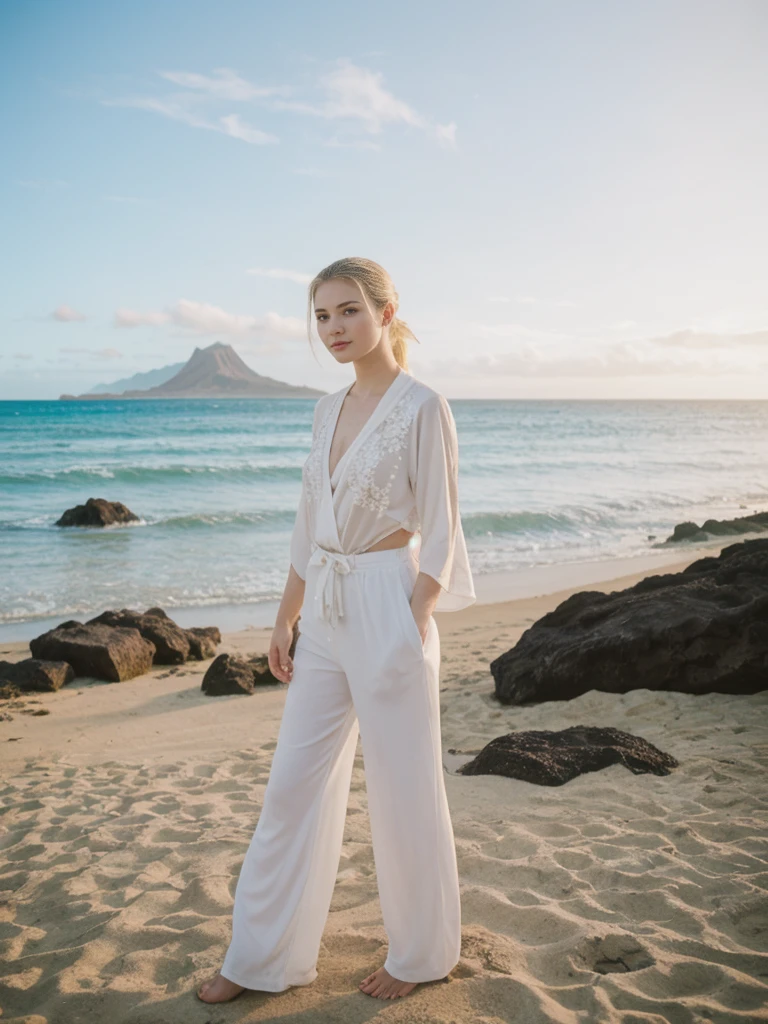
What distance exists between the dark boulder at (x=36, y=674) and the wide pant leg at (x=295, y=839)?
4.72 metres

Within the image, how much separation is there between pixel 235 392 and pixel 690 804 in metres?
94.5

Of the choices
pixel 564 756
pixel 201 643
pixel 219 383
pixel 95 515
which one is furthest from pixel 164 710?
pixel 219 383

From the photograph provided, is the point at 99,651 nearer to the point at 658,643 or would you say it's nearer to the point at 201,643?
the point at 201,643

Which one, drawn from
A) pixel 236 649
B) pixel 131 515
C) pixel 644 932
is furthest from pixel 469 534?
pixel 644 932

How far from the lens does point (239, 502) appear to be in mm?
20312

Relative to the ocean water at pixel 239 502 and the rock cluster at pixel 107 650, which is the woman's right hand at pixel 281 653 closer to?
the rock cluster at pixel 107 650

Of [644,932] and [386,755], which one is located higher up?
[386,755]

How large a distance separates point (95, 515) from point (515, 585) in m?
9.10

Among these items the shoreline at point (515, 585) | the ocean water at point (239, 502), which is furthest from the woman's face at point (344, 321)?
the ocean water at point (239, 502)

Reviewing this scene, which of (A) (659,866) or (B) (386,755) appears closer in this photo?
(B) (386,755)

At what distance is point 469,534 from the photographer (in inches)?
642

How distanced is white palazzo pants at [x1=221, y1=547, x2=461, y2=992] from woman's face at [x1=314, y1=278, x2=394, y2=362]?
618mm

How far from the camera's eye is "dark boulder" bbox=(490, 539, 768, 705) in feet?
16.2

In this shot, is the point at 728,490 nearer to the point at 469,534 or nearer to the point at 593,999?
the point at 469,534
